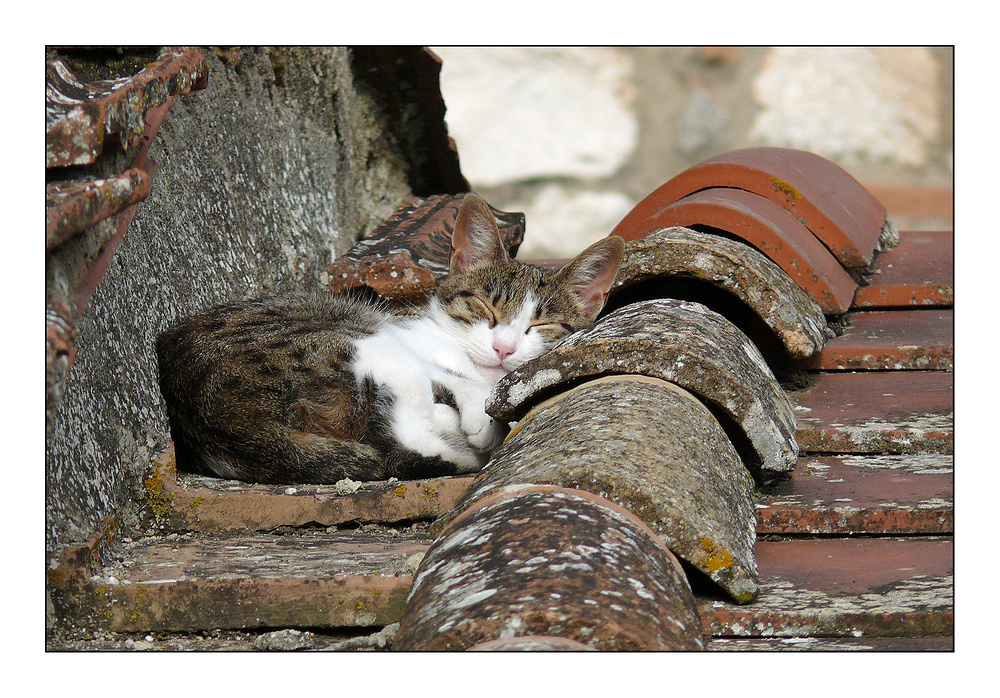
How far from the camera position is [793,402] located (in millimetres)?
2211

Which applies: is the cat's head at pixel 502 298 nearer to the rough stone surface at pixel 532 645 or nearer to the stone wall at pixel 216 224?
the stone wall at pixel 216 224

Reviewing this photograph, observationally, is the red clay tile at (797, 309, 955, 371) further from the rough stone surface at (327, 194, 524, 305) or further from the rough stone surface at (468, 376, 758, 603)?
the rough stone surface at (327, 194, 524, 305)

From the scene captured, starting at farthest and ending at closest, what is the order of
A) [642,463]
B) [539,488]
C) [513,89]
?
[513,89] < [642,463] < [539,488]

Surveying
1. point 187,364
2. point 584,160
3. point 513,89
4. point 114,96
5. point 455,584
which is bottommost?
point 455,584

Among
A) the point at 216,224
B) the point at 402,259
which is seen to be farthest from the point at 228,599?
the point at 402,259

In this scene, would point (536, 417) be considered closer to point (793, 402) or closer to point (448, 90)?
point (793, 402)

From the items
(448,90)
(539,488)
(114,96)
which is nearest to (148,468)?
(114,96)

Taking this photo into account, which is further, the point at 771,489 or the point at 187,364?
the point at 187,364

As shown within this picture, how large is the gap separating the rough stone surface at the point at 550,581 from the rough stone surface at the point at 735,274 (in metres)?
1.05

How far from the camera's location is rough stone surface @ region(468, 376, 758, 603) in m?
1.41

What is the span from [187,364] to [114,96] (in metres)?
0.89

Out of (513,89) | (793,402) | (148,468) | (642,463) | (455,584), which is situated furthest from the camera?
(513,89)

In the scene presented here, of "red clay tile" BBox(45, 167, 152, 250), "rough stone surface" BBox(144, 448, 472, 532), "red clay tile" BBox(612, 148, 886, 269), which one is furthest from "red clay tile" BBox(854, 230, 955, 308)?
"red clay tile" BBox(45, 167, 152, 250)

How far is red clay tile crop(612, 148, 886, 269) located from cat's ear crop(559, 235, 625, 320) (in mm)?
281
